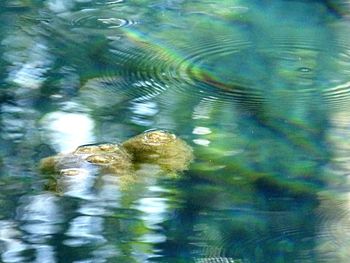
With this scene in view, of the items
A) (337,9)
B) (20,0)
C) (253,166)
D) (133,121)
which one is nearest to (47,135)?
(133,121)

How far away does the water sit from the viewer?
1575 millimetres

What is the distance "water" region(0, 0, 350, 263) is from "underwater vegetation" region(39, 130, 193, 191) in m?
0.02

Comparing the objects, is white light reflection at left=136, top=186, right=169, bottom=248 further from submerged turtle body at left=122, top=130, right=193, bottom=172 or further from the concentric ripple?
the concentric ripple

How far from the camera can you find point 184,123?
2.01 metres

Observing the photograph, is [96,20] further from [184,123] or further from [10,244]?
[10,244]

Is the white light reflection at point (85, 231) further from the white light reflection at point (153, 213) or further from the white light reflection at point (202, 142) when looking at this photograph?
the white light reflection at point (202, 142)

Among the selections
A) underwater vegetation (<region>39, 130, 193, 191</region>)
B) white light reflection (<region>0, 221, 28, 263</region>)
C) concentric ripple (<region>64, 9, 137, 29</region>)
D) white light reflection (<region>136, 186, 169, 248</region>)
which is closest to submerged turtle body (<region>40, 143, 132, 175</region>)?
underwater vegetation (<region>39, 130, 193, 191</region>)

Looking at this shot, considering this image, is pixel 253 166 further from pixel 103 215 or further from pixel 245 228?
pixel 103 215

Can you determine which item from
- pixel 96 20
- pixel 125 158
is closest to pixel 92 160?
pixel 125 158

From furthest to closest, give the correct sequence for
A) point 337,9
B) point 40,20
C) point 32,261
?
point 337,9 < point 40,20 < point 32,261

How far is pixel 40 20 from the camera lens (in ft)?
8.45

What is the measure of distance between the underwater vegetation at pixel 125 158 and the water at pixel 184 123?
0.07ft

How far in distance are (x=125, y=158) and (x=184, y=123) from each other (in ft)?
0.76

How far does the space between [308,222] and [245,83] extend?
0.68 m
